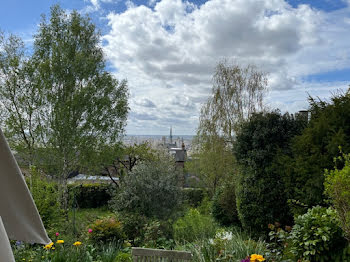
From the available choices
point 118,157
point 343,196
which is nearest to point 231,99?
point 118,157

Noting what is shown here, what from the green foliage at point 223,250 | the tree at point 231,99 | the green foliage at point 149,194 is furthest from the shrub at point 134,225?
the tree at point 231,99

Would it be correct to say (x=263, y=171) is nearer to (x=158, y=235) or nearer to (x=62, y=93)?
(x=158, y=235)

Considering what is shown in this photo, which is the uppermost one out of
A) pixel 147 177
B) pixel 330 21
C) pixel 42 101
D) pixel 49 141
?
pixel 330 21

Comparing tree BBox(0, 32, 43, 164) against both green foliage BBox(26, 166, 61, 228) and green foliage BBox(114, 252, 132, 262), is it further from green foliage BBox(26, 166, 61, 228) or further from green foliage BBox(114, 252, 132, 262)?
green foliage BBox(114, 252, 132, 262)

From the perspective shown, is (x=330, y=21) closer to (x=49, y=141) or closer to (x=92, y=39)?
(x=92, y=39)

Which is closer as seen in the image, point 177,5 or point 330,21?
point 330,21

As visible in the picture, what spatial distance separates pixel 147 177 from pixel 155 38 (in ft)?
12.4

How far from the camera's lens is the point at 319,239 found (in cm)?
367

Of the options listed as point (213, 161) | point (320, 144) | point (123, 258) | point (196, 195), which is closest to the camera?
point (123, 258)

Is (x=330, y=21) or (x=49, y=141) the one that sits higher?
(x=330, y=21)

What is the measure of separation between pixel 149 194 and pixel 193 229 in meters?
1.25

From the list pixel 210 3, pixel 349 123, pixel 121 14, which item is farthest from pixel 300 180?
pixel 121 14

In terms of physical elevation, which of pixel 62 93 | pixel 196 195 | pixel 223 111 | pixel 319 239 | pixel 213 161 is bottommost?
pixel 196 195

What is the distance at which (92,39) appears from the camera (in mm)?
11281
